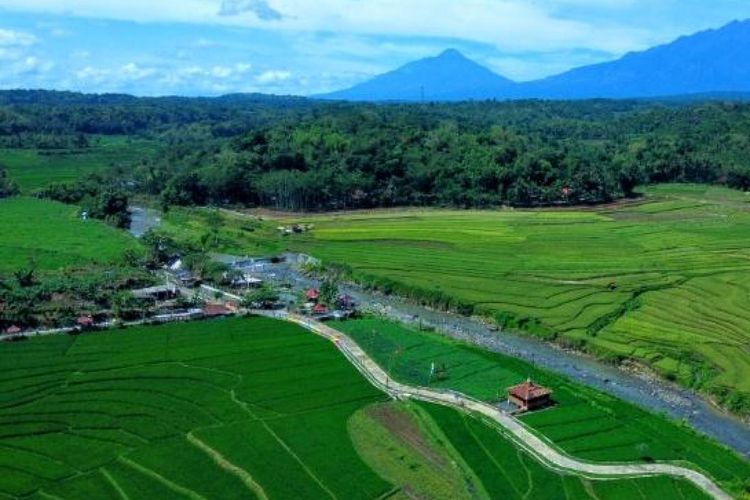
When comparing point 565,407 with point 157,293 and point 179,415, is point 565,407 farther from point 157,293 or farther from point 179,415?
point 157,293

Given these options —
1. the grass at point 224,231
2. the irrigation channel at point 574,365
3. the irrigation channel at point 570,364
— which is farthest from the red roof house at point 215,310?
the grass at point 224,231

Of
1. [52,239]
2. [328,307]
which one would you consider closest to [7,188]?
[52,239]

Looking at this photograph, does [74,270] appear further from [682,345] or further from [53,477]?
[682,345]

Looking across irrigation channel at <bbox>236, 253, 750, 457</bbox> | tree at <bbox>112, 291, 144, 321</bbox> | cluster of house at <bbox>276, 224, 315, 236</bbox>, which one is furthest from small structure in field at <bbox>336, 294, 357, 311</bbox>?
cluster of house at <bbox>276, 224, 315, 236</bbox>

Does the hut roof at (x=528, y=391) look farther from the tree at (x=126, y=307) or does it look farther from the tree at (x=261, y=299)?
the tree at (x=126, y=307)

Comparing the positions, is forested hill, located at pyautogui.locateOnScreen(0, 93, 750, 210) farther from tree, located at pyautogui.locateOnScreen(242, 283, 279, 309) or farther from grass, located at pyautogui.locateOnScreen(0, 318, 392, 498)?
grass, located at pyautogui.locateOnScreen(0, 318, 392, 498)
